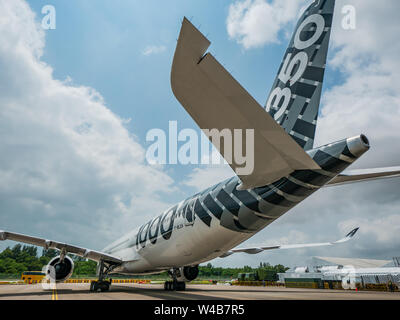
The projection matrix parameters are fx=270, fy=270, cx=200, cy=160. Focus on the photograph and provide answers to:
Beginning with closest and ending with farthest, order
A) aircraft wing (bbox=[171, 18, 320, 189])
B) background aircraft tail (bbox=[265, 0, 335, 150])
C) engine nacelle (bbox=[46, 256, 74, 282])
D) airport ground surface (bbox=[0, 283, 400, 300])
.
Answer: aircraft wing (bbox=[171, 18, 320, 189]), background aircraft tail (bbox=[265, 0, 335, 150]), airport ground surface (bbox=[0, 283, 400, 300]), engine nacelle (bbox=[46, 256, 74, 282])

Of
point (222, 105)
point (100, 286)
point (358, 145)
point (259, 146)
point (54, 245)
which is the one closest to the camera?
point (222, 105)

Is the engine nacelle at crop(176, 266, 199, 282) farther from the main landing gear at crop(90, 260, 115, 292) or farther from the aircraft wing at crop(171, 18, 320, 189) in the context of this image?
the aircraft wing at crop(171, 18, 320, 189)

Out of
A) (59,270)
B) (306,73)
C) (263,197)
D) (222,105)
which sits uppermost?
(306,73)

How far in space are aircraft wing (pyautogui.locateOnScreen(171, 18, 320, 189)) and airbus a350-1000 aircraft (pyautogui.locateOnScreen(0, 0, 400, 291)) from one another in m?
0.01

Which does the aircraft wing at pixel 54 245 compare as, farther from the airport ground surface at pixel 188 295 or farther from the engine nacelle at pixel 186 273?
the engine nacelle at pixel 186 273

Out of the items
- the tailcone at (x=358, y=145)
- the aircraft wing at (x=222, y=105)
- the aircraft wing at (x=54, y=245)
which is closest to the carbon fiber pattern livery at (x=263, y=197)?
the tailcone at (x=358, y=145)

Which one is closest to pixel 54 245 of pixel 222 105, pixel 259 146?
pixel 259 146

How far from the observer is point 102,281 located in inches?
637

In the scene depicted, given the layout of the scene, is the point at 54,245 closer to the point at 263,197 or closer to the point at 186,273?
the point at 186,273

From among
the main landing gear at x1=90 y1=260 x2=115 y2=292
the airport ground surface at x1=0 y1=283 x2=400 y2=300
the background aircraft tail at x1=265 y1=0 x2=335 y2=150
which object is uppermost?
the background aircraft tail at x1=265 y1=0 x2=335 y2=150

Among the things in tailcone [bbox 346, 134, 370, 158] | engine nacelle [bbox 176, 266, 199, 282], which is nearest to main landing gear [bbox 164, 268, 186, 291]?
engine nacelle [bbox 176, 266, 199, 282]

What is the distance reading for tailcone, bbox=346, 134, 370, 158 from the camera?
5215 mm

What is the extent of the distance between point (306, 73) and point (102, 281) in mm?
15707
